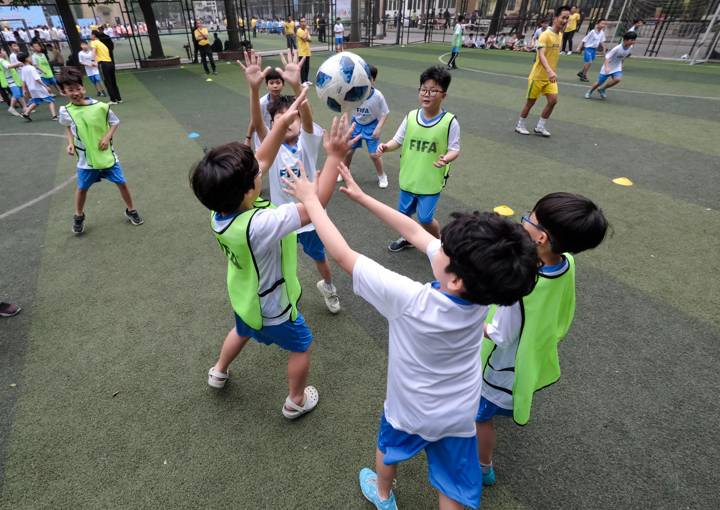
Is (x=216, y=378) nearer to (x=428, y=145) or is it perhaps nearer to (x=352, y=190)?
(x=352, y=190)

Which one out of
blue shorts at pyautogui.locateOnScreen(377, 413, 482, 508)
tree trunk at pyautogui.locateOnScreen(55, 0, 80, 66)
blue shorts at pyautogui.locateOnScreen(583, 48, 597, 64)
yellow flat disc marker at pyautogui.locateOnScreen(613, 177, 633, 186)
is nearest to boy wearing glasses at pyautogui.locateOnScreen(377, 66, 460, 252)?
blue shorts at pyautogui.locateOnScreen(377, 413, 482, 508)

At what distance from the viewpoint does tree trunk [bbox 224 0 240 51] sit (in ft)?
64.9

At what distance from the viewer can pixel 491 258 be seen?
122cm

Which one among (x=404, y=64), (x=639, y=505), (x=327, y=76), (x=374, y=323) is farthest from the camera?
(x=404, y=64)

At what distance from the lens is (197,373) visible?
307 cm

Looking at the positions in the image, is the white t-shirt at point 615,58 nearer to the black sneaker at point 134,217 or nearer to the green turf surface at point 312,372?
the green turf surface at point 312,372

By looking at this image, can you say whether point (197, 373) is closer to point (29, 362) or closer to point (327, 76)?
point (29, 362)

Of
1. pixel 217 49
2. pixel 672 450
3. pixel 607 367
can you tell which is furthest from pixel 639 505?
pixel 217 49

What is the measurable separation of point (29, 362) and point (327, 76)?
3.41 meters

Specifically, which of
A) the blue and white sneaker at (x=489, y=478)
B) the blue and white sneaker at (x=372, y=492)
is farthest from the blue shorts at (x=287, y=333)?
the blue and white sneaker at (x=489, y=478)

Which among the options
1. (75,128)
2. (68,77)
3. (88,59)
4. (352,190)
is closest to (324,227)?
(352,190)

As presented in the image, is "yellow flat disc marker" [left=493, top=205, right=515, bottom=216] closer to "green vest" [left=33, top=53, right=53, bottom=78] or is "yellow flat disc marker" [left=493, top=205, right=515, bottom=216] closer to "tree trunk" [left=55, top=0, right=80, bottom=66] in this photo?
"green vest" [left=33, top=53, right=53, bottom=78]

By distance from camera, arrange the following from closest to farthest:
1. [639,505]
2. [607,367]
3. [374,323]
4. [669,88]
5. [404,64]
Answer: [639,505]
[607,367]
[374,323]
[669,88]
[404,64]

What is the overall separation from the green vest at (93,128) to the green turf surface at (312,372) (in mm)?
932
